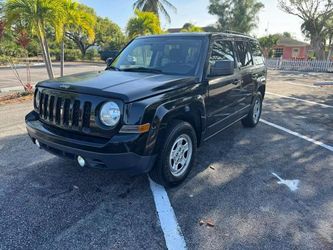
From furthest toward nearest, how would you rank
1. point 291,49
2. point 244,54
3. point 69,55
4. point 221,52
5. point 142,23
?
1. point 291,49
2. point 69,55
3. point 142,23
4. point 244,54
5. point 221,52

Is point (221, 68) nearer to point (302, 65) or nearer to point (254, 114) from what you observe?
point (254, 114)

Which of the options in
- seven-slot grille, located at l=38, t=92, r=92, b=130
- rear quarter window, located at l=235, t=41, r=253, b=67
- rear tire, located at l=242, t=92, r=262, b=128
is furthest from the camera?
rear tire, located at l=242, t=92, r=262, b=128

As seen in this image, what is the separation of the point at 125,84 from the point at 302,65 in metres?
25.4

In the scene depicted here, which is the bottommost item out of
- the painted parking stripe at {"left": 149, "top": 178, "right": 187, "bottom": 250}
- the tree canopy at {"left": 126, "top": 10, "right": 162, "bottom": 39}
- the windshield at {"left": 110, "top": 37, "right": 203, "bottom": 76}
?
the painted parking stripe at {"left": 149, "top": 178, "right": 187, "bottom": 250}

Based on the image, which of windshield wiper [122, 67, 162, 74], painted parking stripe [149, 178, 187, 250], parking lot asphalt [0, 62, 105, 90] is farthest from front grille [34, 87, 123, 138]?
parking lot asphalt [0, 62, 105, 90]

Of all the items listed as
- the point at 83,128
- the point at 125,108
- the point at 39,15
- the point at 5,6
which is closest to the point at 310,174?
the point at 125,108

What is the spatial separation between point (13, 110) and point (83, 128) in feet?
17.5

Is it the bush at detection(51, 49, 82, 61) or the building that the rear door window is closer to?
the bush at detection(51, 49, 82, 61)

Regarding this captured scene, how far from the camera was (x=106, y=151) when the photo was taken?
2.71 m

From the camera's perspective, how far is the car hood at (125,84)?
2796 mm

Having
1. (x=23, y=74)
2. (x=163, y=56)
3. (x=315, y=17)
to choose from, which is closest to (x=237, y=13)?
(x=315, y=17)

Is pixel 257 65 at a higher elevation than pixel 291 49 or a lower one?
lower

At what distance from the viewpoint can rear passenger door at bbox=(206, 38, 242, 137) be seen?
385 centimetres

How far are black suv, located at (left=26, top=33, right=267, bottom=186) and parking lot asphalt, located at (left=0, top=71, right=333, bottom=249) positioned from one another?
498 millimetres
